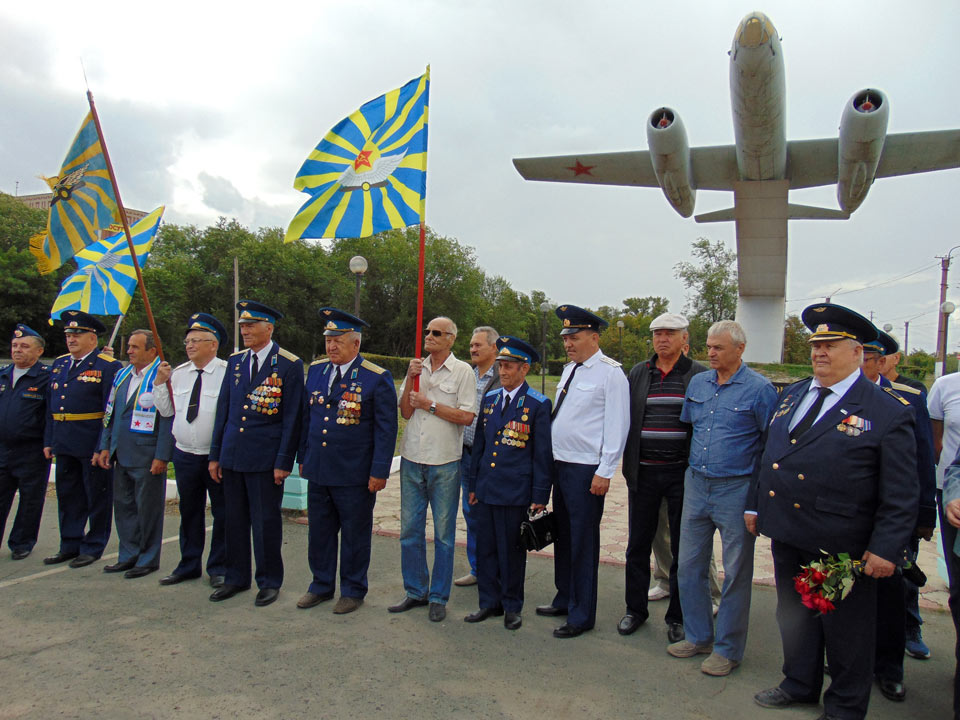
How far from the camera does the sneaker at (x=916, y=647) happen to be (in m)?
3.79

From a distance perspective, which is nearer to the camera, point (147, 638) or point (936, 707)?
point (936, 707)

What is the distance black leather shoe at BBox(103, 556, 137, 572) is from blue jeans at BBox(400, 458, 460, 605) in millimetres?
2348

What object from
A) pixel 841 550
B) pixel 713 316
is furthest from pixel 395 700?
pixel 713 316

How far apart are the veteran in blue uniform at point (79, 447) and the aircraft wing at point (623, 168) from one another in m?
12.6

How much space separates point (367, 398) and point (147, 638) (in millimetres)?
1909

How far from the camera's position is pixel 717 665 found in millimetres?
3502

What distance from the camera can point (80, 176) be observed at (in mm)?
5105

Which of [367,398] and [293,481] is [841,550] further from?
[293,481]

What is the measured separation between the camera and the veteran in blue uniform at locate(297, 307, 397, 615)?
4.36 meters

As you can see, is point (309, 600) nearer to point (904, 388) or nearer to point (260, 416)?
point (260, 416)

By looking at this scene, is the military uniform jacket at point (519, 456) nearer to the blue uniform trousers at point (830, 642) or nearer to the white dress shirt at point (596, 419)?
the white dress shirt at point (596, 419)

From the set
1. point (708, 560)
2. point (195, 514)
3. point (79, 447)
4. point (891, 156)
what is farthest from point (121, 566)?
point (891, 156)

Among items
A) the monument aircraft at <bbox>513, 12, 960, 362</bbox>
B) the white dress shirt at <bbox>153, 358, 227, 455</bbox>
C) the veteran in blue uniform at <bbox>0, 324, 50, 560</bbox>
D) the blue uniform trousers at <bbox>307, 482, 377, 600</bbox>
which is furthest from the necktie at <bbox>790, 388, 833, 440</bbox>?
the monument aircraft at <bbox>513, 12, 960, 362</bbox>

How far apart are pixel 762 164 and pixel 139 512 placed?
44.6 feet
